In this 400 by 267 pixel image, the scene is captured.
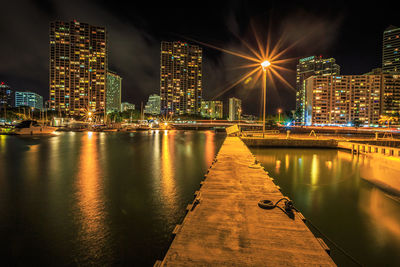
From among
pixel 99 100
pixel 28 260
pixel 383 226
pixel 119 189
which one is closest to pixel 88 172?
pixel 119 189

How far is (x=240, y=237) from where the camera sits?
4.44 metres

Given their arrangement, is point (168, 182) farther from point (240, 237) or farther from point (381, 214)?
point (381, 214)

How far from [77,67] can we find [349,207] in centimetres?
18237

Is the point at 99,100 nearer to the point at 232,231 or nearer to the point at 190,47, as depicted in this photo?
the point at 190,47

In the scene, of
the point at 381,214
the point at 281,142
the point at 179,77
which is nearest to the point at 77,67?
the point at 179,77

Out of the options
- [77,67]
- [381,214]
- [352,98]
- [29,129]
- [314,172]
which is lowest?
[381,214]

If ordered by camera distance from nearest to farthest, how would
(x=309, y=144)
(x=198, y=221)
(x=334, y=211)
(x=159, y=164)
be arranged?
(x=198, y=221), (x=334, y=211), (x=159, y=164), (x=309, y=144)

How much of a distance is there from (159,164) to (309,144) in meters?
23.0

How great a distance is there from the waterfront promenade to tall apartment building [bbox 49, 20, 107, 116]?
161 meters

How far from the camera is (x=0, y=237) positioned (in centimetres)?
637

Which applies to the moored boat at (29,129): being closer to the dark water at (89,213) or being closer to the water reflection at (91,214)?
the dark water at (89,213)

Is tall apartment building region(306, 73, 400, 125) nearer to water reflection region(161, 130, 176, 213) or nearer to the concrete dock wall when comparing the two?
the concrete dock wall

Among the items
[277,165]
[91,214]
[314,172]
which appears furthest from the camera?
[277,165]

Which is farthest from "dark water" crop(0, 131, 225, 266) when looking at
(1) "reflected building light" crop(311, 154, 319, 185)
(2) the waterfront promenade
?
(1) "reflected building light" crop(311, 154, 319, 185)
